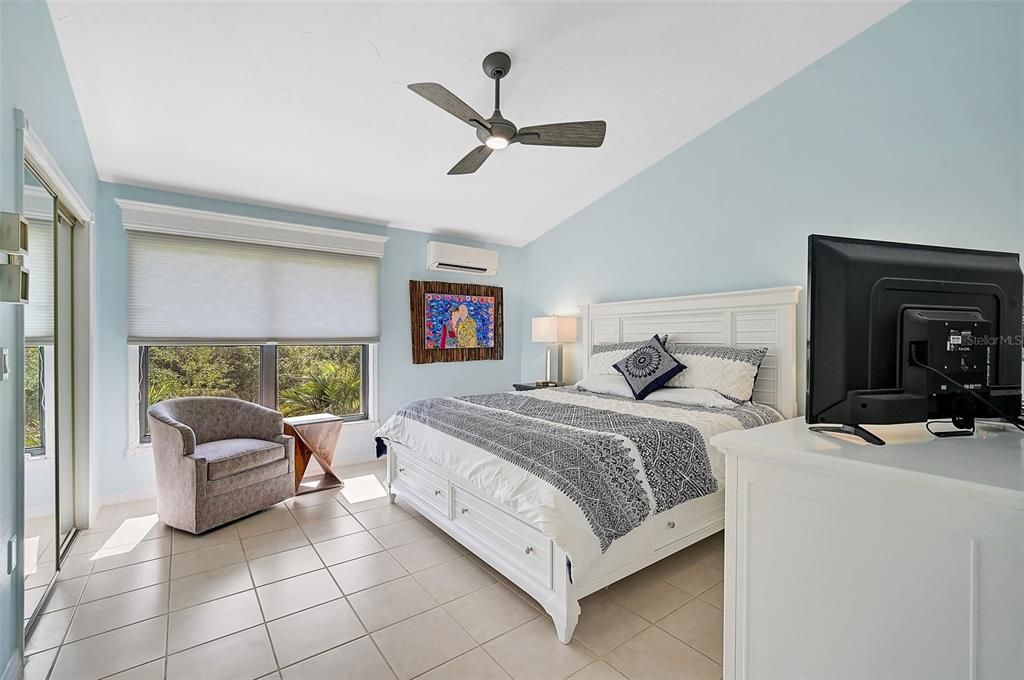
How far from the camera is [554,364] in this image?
5223 mm

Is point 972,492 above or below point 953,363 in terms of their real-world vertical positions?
below

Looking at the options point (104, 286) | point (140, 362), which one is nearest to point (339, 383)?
point (140, 362)

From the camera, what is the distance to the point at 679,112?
3512mm

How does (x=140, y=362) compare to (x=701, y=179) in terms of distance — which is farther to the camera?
(x=701, y=179)

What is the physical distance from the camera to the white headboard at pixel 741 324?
332 centimetres

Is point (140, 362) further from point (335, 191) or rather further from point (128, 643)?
point (128, 643)

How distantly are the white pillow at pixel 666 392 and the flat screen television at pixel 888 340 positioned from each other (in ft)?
6.33

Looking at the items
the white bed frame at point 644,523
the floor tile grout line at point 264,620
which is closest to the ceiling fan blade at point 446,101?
the white bed frame at point 644,523

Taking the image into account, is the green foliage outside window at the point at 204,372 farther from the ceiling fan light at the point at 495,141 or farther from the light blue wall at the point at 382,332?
the ceiling fan light at the point at 495,141

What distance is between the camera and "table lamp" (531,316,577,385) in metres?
4.91

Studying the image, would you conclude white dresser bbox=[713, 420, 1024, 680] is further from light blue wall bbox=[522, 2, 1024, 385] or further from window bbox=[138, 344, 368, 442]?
window bbox=[138, 344, 368, 442]

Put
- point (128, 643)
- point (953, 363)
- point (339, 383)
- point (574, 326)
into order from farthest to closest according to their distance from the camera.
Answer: point (574, 326) → point (339, 383) → point (128, 643) → point (953, 363)

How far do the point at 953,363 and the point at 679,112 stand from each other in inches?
115

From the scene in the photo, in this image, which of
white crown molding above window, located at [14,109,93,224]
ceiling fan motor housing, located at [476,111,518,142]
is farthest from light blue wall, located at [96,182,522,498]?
ceiling fan motor housing, located at [476,111,518,142]
